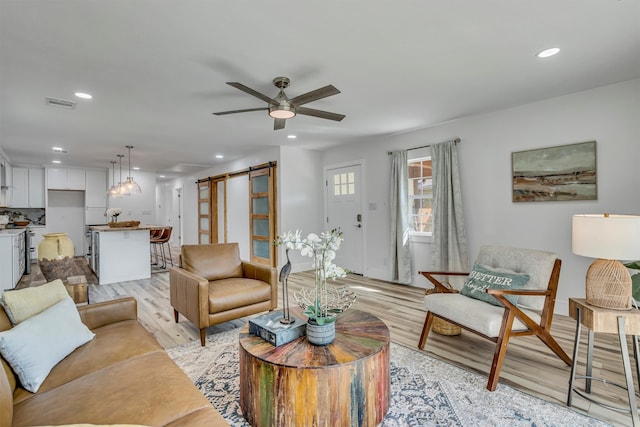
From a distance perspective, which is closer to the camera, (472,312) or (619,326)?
(619,326)

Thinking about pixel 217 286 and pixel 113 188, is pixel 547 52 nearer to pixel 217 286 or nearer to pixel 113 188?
pixel 217 286

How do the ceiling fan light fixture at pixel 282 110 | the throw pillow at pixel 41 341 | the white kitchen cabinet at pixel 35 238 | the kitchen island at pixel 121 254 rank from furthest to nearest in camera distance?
the white kitchen cabinet at pixel 35 238
the kitchen island at pixel 121 254
the ceiling fan light fixture at pixel 282 110
the throw pillow at pixel 41 341

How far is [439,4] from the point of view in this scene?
1.84 meters

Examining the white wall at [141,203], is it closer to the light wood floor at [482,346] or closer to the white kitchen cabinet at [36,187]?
the white kitchen cabinet at [36,187]

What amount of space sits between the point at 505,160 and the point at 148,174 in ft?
29.0

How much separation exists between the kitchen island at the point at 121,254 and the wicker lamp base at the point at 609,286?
5965 mm

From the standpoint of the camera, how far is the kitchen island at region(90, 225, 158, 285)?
16.8 feet

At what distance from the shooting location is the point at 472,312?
2260 mm

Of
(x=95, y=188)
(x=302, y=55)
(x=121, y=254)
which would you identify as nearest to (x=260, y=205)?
(x=121, y=254)

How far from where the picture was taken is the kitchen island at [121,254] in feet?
16.8

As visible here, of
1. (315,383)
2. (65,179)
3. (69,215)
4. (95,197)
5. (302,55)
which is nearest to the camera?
(315,383)

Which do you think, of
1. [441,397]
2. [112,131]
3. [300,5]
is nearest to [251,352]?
[441,397]

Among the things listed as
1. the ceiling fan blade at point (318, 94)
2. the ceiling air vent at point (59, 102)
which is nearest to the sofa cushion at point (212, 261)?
the ceiling fan blade at point (318, 94)

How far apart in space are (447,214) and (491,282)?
187cm
